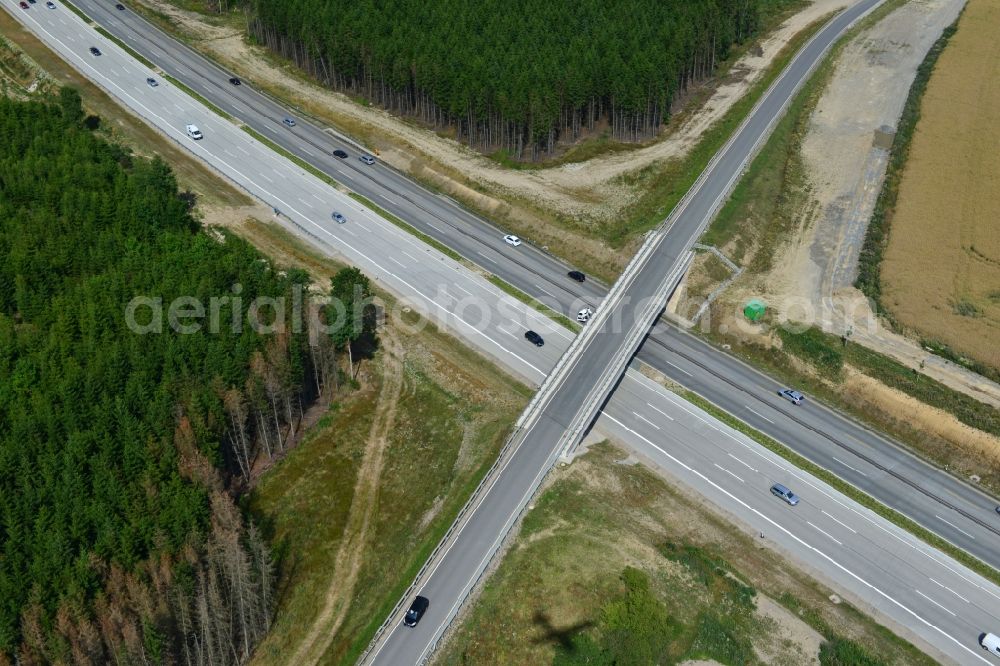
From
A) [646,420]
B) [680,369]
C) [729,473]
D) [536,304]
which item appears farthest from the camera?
[536,304]

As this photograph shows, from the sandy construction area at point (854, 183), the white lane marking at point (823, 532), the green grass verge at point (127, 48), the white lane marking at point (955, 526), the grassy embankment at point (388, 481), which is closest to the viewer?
the grassy embankment at point (388, 481)

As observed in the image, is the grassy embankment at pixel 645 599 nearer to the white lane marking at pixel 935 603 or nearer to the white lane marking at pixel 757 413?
the white lane marking at pixel 935 603

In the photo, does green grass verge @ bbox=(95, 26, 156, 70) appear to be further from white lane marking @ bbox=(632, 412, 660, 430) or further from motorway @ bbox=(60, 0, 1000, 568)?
white lane marking @ bbox=(632, 412, 660, 430)

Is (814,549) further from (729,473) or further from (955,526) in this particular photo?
(955,526)

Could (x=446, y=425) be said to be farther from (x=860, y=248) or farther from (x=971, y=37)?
(x=971, y=37)

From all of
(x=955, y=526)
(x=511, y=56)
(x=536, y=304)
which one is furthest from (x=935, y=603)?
(x=511, y=56)

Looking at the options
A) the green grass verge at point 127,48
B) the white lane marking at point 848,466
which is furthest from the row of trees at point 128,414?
the white lane marking at point 848,466

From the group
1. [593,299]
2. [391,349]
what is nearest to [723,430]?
[593,299]
